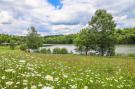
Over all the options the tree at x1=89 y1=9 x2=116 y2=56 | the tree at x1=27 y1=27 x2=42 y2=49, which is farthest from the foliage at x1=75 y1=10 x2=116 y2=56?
the tree at x1=27 y1=27 x2=42 y2=49

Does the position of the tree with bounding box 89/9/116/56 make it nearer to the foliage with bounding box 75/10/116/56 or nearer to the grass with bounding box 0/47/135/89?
the foliage with bounding box 75/10/116/56

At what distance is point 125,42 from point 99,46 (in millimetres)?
87393

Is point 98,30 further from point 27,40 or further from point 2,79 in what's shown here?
point 2,79

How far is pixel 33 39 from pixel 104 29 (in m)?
→ 43.4

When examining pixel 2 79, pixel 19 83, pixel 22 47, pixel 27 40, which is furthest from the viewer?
pixel 27 40

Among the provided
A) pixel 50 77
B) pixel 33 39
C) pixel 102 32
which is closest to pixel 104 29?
pixel 102 32

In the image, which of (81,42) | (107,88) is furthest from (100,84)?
(81,42)

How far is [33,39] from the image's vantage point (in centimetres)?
10062

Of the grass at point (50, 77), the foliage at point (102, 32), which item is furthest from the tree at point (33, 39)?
the grass at point (50, 77)

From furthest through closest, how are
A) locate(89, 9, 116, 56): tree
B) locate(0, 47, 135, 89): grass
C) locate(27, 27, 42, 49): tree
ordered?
locate(27, 27, 42, 49): tree < locate(89, 9, 116, 56): tree < locate(0, 47, 135, 89): grass

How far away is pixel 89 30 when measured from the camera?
64.2 metres

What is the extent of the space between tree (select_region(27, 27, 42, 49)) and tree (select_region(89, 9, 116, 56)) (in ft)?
130

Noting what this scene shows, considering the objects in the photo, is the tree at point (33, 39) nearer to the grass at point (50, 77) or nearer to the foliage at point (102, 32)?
the foliage at point (102, 32)

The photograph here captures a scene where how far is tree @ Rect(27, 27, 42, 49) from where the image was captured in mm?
Answer: 99625
